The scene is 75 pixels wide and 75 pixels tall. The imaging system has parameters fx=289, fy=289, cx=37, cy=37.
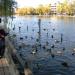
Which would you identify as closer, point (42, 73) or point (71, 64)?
point (42, 73)

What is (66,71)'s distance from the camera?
66.7ft

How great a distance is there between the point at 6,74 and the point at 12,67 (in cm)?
46

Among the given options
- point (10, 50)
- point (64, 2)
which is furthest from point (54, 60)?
point (64, 2)

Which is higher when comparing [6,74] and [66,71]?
[6,74]

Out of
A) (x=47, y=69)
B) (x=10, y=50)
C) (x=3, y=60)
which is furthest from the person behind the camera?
(x=47, y=69)

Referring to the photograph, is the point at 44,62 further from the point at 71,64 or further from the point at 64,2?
the point at 64,2

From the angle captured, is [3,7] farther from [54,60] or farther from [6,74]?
[6,74]

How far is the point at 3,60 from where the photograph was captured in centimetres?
1366

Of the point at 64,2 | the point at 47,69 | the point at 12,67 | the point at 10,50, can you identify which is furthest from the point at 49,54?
the point at 64,2

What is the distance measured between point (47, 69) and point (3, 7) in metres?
14.5

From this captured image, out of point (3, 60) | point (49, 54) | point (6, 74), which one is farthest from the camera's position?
point (49, 54)

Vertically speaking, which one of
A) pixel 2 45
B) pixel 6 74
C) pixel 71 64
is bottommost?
pixel 71 64

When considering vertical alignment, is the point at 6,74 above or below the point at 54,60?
above

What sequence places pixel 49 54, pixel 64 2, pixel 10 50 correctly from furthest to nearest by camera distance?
pixel 64 2, pixel 49 54, pixel 10 50
